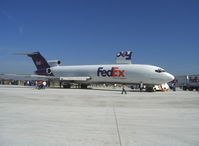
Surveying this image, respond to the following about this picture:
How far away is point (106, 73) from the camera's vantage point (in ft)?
110

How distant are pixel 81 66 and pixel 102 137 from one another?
33842mm

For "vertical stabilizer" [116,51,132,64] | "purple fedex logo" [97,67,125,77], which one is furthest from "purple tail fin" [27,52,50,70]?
"vertical stabilizer" [116,51,132,64]

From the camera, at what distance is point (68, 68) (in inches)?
1613

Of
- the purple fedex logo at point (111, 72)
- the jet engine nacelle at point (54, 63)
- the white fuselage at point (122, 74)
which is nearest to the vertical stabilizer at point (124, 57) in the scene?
the white fuselage at point (122, 74)

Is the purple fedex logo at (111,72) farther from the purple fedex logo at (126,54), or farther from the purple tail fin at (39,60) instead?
the purple tail fin at (39,60)

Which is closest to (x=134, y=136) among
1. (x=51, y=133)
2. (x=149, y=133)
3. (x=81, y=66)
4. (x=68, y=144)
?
(x=149, y=133)

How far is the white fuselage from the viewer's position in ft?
93.5

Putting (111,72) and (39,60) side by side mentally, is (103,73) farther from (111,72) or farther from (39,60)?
(39,60)

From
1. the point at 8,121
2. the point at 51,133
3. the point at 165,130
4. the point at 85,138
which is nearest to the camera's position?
the point at 85,138

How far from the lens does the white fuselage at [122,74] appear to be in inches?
1122

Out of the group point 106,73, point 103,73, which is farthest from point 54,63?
point 106,73

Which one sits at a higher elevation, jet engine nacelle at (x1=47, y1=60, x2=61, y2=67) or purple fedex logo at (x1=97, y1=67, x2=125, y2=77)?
jet engine nacelle at (x1=47, y1=60, x2=61, y2=67)

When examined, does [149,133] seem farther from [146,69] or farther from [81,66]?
[81,66]

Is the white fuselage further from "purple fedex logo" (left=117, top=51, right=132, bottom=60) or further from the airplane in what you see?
"purple fedex logo" (left=117, top=51, right=132, bottom=60)
